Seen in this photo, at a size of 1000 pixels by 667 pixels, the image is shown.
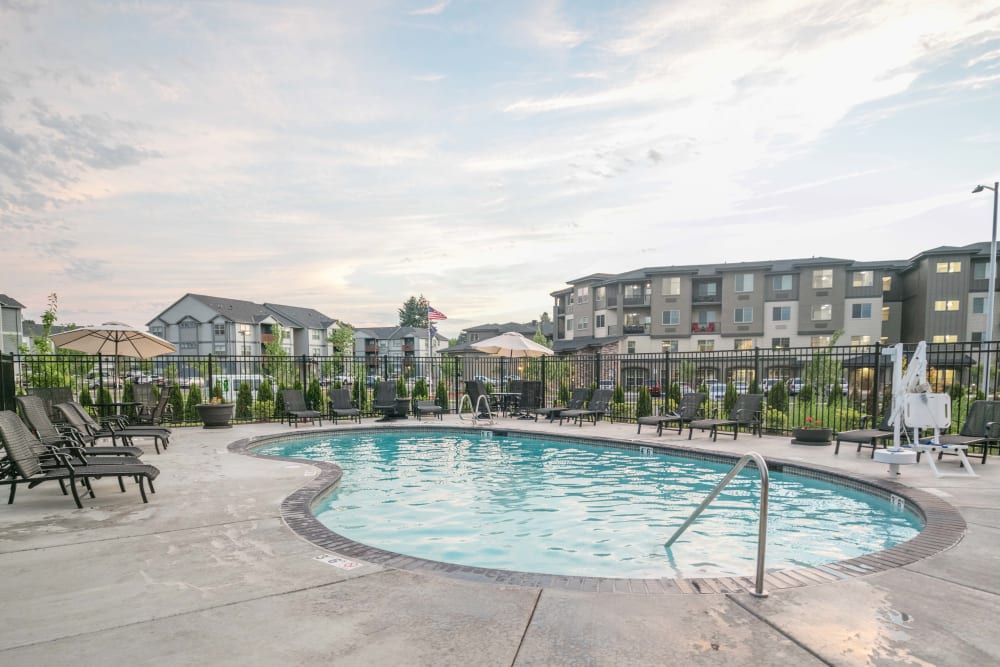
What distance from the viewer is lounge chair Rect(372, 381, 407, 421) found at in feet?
49.5

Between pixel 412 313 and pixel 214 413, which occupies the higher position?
pixel 412 313

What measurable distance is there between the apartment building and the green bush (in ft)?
118

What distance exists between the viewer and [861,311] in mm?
41406

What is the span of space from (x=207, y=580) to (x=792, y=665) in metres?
3.72

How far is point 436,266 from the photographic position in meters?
30.5

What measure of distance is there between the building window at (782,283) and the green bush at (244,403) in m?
43.0

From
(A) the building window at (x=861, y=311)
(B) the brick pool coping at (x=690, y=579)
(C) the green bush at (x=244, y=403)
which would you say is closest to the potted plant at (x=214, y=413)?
(C) the green bush at (x=244, y=403)

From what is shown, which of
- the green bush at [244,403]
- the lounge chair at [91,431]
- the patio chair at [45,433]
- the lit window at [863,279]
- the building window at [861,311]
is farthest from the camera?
the building window at [861,311]

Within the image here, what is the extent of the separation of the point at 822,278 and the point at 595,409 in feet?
124

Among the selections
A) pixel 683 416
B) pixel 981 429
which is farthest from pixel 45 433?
pixel 981 429

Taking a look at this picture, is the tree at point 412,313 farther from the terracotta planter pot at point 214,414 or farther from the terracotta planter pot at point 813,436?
the terracotta planter pot at point 813,436

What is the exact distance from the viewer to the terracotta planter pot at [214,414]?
42.8 ft

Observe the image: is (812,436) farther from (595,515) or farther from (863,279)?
(863,279)

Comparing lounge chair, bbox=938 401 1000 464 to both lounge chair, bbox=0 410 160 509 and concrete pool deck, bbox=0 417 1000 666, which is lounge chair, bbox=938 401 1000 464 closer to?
concrete pool deck, bbox=0 417 1000 666
